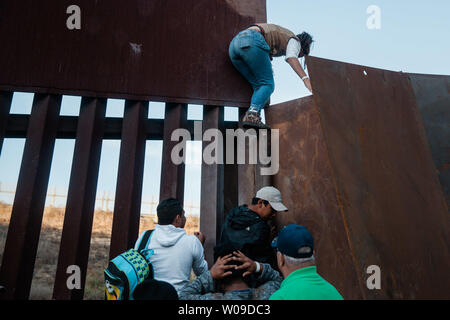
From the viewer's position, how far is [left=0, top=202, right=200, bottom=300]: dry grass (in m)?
8.16

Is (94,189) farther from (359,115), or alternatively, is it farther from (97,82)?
(359,115)

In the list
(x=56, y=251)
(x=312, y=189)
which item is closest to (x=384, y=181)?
(x=312, y=189)

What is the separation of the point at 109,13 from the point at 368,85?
136 inches

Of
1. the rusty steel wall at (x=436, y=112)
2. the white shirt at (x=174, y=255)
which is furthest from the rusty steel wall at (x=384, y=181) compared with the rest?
the white shirt at (x=174, y=255)

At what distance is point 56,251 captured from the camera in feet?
36.2

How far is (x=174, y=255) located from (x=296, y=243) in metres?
0.98

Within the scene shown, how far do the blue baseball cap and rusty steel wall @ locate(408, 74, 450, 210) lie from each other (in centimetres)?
240

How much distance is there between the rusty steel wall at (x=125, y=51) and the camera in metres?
3.81

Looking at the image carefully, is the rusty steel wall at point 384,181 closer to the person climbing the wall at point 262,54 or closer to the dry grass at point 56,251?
the person climbing the wall at point 262,54

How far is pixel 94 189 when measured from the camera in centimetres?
A: 364

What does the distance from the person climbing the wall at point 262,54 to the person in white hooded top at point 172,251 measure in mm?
1533

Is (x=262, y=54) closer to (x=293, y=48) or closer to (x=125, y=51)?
(x=293, y=48)

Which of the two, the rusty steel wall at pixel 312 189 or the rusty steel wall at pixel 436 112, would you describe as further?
the rusty steel wall at pixel 436 112
